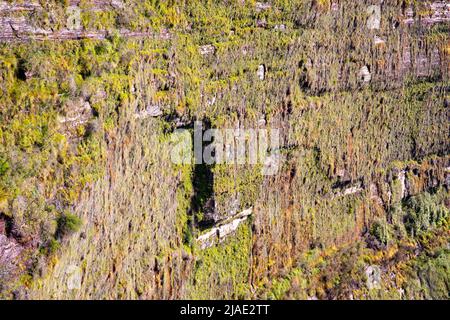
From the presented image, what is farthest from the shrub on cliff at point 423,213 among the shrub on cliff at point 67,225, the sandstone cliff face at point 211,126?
the shrub on cliff at point 67,225

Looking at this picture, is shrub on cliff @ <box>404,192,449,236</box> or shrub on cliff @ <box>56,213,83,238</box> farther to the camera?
shrub on cliff @ <box>404,192,449,236</box>

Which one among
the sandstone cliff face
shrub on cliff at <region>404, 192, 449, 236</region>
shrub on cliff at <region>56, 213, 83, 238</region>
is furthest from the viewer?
shrub on cliff at <region>404, 192, 449, 236</region>

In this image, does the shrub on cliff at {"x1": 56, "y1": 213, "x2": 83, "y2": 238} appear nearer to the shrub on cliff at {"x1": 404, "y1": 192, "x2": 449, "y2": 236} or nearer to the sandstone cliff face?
the sandstone cliff face

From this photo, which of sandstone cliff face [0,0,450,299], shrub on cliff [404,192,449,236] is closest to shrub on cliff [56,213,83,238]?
sandstone cliff face [0,0,450,299]

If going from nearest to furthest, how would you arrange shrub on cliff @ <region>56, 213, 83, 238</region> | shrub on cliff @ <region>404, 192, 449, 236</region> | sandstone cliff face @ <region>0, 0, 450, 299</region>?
shrub on cliff @ <region>56, 213, 83, 238</region>, sandstone cliff face @ <region>0, 0, 450, 299</region>, shrub on cliff @ <region>404, 192, 449, 236</region>

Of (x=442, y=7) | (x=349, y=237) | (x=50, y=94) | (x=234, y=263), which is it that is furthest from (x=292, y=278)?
(x=442, y=7)

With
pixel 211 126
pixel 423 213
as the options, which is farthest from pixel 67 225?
pixel 423 213

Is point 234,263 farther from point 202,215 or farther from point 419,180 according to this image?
point 419,180

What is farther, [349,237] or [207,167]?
[349,237]
